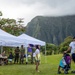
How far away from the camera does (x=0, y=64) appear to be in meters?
21.4

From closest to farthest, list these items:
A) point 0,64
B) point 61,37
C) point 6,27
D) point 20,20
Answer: point 0,64 → point 6,27 → point 20,20 → point 61,37

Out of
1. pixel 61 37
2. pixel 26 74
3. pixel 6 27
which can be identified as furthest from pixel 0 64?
pixel 61 37

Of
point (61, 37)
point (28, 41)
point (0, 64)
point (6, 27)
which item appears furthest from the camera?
point (61, 37)

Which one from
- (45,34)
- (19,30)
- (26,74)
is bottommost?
(26,74)

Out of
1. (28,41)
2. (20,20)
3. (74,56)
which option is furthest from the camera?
(20,20)

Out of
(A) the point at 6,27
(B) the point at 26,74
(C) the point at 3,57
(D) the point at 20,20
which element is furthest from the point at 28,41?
(D) the point at 20,20

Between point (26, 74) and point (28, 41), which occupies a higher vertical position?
point (28, 41)

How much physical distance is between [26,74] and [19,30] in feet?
105

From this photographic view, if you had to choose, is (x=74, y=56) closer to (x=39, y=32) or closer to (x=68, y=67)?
(x=68, y=67)

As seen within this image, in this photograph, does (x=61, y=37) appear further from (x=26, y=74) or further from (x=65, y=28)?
(x=26, y=74)

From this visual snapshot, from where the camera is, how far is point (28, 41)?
23.3 meters

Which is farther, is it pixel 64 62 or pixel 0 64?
pixel 0 64

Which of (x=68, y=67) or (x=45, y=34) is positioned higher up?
(x=45, y=34)

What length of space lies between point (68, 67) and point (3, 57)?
1030 centimetres
